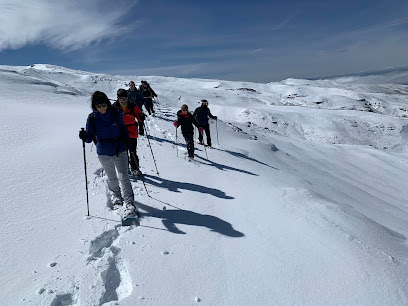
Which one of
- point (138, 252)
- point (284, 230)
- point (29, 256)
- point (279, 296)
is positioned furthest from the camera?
point (284, 230)

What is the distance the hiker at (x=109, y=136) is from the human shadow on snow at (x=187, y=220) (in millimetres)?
572

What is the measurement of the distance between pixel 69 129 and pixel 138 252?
10287mm

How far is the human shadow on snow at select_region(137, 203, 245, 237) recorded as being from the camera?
16.9 ft

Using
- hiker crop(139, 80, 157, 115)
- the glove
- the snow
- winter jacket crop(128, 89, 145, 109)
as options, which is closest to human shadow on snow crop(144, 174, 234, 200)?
the snow

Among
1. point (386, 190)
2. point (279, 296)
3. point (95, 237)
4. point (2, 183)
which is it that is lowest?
point (386, 190)

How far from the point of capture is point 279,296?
11.6 feet

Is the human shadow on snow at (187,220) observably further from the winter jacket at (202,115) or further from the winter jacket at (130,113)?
the winter jacket at (202,115)

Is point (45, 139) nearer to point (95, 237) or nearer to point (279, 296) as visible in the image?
point (95, 237)

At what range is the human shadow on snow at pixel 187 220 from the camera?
203 inches

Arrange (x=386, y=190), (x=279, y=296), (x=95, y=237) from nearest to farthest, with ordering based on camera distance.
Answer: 1. (x=279, y=296)
2. (x=95, y=237)
3. (x=386, y=190)

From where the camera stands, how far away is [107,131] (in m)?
5.25

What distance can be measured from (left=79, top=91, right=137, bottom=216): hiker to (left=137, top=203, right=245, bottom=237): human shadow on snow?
22.5 inches

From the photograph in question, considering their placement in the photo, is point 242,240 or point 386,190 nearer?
point 242,240

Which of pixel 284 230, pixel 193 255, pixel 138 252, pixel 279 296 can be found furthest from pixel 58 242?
pixel 284 230
